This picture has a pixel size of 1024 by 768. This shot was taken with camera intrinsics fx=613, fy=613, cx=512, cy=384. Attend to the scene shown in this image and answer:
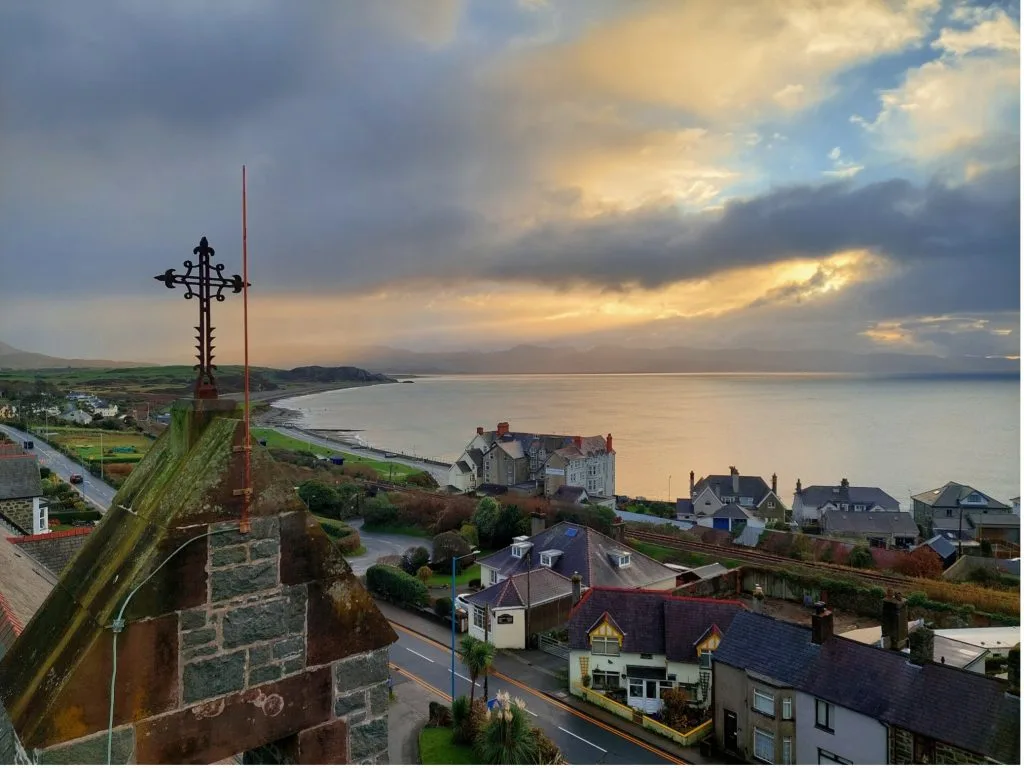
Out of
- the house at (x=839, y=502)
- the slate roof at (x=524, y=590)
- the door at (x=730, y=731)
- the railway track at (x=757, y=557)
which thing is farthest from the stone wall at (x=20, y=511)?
the house at (x=839, y=502)

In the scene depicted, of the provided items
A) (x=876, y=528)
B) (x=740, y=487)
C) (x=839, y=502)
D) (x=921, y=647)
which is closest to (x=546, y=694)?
(x=921, y=647)

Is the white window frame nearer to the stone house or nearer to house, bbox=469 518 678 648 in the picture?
house, bbox=469 518 678 648

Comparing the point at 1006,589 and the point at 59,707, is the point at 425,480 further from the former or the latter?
the point at 59,707

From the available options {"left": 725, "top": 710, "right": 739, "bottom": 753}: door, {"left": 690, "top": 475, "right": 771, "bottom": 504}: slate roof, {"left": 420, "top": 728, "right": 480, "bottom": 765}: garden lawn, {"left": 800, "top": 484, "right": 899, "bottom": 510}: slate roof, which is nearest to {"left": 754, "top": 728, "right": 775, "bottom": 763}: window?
{"left": 725, "top": 710, "right": 739, "bottom": 753}: door

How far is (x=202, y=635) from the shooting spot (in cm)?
217

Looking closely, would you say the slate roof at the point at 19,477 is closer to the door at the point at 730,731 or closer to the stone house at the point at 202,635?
the stone house at the point at 202,635

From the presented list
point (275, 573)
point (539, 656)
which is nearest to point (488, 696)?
point (539, 656)

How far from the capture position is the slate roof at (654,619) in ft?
50.6

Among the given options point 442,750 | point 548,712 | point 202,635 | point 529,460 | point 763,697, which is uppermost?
point 202,635

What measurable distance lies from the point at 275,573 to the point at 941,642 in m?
15.3

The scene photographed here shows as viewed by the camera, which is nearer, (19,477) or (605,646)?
(605,646)

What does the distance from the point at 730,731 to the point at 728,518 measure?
79.7ft

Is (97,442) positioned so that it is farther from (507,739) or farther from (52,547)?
(507,739)

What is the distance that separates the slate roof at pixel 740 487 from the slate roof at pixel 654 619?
24820 mm
